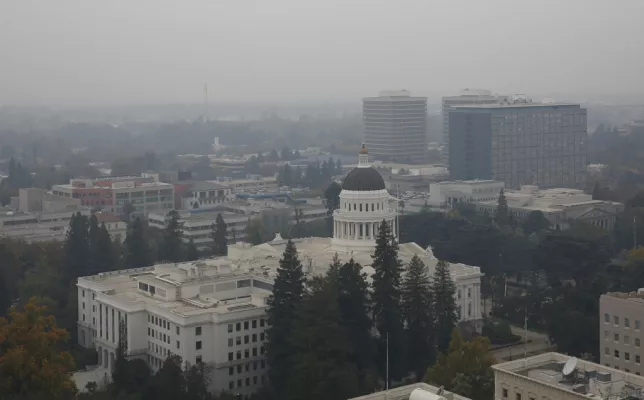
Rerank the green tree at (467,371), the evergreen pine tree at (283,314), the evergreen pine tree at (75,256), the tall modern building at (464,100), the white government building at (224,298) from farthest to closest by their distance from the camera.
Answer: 1. the tall modern building at (464,100)
2. the evergreen pine tree at (75,256)
3. the white government building at (224,298)
4. the evergreen pine tree at (283,314)
5. the green tree at (467,371)

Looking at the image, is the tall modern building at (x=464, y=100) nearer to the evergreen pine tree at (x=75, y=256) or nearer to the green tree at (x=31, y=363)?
the evergreen pine tree at (x=75, y=256)

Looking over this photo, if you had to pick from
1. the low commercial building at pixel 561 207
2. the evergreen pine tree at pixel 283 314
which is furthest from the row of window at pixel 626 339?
the low commercial building at pixel 561 207

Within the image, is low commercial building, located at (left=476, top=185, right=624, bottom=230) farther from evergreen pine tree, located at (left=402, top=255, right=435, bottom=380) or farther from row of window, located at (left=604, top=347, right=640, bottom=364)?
row of window, located at (left=604, top=347, right=640, bottom=364)

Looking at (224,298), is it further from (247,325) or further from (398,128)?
(398,128)

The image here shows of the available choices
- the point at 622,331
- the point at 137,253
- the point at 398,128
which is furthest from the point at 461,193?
the point at 622,331

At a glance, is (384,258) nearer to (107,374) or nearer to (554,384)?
(107,374)

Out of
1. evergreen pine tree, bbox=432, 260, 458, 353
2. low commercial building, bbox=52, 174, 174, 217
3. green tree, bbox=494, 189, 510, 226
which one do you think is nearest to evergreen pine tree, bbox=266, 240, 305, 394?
evergreen pine tree, bbox=432, 260, 458, 353
